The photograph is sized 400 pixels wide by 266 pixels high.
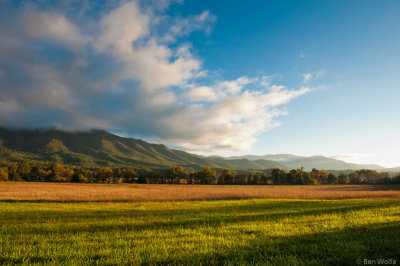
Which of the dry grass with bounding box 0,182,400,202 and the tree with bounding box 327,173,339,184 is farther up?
the dry grass with bounding box 0,182,400,202

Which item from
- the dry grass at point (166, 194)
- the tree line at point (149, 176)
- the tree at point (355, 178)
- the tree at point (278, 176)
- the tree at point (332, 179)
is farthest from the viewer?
the tree at point (355, 178)

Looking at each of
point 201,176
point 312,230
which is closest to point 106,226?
point 312,230

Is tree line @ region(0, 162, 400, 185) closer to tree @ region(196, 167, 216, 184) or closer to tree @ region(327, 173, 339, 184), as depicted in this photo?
tree @ region(196, 167, 216, 184)

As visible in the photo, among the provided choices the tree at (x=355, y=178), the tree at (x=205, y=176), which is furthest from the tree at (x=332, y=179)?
the tree at (x=205, y=176)

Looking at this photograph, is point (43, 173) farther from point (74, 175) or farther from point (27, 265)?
point (27, 265)

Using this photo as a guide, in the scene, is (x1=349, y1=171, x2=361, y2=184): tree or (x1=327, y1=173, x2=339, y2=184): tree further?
(x1=349, y1=171, x2=361, y2=184): tree

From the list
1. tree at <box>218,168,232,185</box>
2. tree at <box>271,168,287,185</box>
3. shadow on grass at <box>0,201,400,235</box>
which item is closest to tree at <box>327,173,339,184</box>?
tree at <box>271,168,287,185</box>

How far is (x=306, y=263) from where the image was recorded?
17.6 ft

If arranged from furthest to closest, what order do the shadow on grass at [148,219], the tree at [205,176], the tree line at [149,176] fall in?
1. the tree at [205,176]
2. the tree line at [149,176]
3. the shadow on grass at [148,219]

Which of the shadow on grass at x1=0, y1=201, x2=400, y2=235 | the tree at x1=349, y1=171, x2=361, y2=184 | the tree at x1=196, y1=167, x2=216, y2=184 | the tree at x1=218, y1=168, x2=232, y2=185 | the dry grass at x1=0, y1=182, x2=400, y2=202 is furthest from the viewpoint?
the tree at x1=349, y1=171, x2=361, y2=184

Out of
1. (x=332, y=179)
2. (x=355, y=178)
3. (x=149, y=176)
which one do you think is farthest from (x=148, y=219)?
(x=355, y=178)

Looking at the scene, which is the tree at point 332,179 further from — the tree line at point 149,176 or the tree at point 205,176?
the tree at point 205,176

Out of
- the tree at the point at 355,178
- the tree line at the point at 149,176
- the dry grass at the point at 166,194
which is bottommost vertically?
the tree line at the point at 149,176

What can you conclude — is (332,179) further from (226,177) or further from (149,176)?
(149,176)
